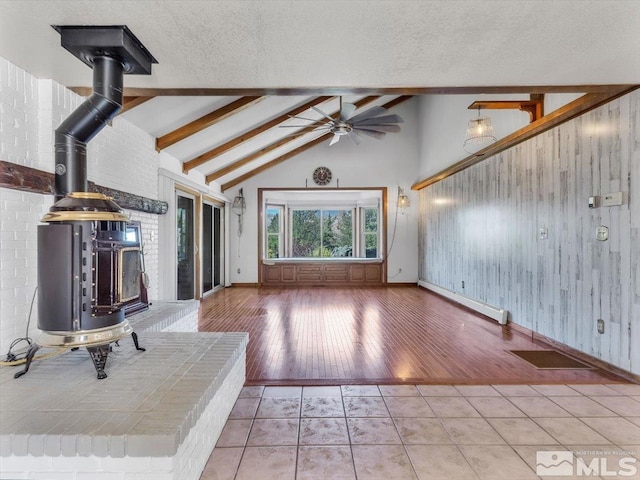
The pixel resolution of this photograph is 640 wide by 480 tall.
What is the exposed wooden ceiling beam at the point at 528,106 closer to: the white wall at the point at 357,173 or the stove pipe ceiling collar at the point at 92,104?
the stove pipe ceiling collar at the point at 92,104

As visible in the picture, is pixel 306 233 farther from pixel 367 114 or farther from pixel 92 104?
pixel 92 104

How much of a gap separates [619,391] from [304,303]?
471 centimetres

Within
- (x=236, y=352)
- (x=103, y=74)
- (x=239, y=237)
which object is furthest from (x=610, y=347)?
(x=239, y=237)

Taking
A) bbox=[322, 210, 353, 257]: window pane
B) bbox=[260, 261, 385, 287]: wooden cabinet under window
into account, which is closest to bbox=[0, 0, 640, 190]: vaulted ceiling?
bbox=[260, 261, 385, 287]: wooden cabinet under window

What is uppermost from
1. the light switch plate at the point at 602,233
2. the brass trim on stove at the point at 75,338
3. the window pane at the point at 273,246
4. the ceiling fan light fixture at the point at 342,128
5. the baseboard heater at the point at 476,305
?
the ceiling fan light fixture at the point at 342,128

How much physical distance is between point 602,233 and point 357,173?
615 centimetres

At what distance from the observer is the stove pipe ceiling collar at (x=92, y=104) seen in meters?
2.10

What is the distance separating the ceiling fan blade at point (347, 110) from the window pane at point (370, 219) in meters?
5.07

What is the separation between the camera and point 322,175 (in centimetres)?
880

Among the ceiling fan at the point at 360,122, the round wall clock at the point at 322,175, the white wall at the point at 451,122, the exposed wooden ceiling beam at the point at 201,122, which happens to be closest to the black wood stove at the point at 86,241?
the exposed wooden ceiling beam at the point at 201,122

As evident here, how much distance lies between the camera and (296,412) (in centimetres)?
242

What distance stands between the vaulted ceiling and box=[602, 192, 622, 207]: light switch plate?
0.88 metres

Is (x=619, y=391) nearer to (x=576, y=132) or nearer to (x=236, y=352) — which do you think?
(x=576, y=132)

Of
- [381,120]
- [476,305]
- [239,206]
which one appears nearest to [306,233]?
[239,206]
